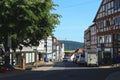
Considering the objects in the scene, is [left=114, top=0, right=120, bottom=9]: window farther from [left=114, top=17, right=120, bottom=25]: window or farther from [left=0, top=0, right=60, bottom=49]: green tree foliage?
[left=0, top=0, right=60, bottom=49]: green tree foliage

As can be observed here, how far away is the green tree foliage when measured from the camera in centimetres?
3988

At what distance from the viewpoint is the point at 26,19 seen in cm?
4012

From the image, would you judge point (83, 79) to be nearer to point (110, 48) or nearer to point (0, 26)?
point (0, 26)

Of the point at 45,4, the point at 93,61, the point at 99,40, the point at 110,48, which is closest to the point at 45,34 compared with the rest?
the point at 45,4

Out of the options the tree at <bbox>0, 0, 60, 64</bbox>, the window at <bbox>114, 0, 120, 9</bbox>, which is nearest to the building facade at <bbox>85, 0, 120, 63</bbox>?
the window at <bbox>114, 0, 120, 9</bbox>

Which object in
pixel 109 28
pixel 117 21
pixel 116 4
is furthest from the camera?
pixel 109 28

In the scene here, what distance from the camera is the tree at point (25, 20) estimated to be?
39875mm

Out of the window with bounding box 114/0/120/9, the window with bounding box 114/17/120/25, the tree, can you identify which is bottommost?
the tree

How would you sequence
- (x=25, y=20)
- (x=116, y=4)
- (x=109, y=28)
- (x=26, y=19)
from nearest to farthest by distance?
(x=26, y=19)
(x=25, y=20)
(x=116, y=4)
(x=109, y=28)

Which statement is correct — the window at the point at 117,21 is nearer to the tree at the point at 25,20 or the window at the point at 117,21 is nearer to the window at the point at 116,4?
the window at the point at 116,4

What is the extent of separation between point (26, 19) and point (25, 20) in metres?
0.38

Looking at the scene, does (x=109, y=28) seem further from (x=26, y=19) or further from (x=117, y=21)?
(x=26, y=19)

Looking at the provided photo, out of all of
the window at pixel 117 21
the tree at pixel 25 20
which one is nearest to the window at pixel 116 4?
the window at pixel 117 21

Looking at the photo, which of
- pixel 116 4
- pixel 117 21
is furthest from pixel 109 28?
pixel 116 4
